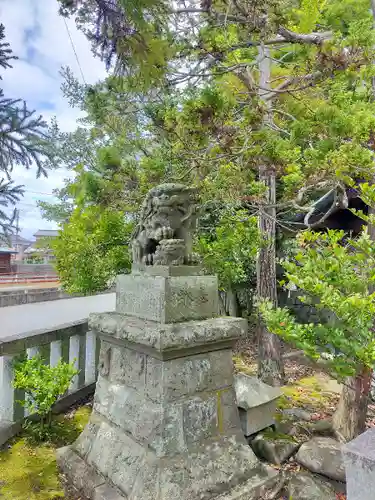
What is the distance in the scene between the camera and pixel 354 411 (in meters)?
3.05

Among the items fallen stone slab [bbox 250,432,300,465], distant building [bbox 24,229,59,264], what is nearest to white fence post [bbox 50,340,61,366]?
fallen stone slab [bbox 250,432,300,465]

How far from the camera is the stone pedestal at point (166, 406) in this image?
224cm

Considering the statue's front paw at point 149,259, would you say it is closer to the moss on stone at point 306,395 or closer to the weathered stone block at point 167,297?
the weathered stone block at point 167,297

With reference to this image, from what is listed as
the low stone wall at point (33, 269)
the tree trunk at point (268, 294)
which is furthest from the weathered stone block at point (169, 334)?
the low stone wall at point (33, 269)

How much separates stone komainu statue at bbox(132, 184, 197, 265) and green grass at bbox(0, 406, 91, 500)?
1.79 meters

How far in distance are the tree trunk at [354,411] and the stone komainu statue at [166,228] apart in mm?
1798

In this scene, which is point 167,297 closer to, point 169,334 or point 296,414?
point 169,334

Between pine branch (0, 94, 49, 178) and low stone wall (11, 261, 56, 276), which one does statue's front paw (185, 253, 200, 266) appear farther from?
low stone wall (11, 261, 56, 276)

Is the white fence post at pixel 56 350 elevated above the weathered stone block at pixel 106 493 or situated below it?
above

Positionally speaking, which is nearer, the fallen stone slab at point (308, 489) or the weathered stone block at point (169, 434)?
the weathered stone block at point (169, 434)

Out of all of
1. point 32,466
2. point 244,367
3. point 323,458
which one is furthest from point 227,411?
point 244,367

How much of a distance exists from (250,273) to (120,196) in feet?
13.0

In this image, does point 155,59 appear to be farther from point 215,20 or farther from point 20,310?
point 20,310

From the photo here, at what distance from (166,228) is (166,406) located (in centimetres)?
122
